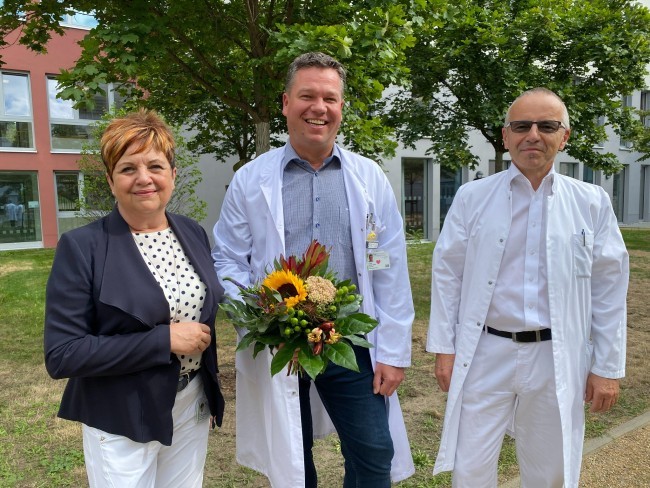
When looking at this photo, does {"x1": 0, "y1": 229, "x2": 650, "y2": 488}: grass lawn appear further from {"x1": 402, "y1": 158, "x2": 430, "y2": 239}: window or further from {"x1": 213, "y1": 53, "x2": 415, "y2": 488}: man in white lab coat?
A: {"x1": 402, "y1": 158, "x2": 430, "y2": 239}: window

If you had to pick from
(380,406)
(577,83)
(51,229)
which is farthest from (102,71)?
(51,229)

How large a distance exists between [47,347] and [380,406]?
1.48 meters

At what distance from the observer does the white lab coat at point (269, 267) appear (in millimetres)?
2545

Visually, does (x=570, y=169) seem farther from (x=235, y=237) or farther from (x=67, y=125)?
(x=235, y=237)

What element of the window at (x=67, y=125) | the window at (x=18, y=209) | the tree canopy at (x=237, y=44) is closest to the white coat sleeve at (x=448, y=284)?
the tree canopy at (x=237, y=44)

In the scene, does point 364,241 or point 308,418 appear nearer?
point 364,241

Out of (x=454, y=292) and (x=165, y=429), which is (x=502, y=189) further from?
(x=165, y=429)

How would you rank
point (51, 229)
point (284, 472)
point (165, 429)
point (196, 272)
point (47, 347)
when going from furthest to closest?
point (51, 229) → point (284, 472) → point (196, 272) → point (165, 429) → point (47, 347)

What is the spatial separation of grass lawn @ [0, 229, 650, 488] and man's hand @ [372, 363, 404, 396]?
4.38 feet

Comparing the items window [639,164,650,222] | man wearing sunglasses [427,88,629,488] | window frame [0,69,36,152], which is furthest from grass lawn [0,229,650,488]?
window [639,164,650,222]

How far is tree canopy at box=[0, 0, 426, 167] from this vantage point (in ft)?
14.2

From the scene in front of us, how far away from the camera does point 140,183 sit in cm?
203

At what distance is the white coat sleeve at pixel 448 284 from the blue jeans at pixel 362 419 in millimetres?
437

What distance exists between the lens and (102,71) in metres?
4.35
